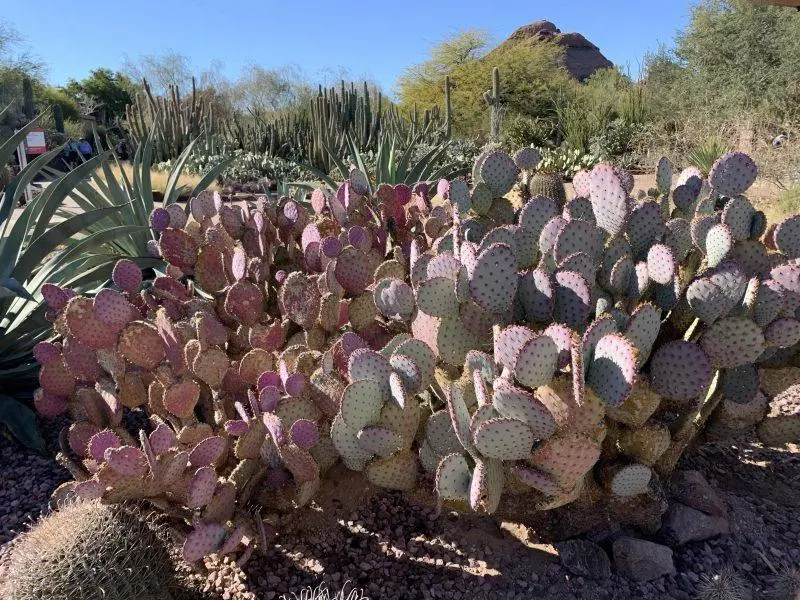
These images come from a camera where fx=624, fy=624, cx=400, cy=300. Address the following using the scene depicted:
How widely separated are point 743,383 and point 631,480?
1.69 ft

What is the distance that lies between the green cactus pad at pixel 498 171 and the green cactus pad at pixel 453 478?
135cm

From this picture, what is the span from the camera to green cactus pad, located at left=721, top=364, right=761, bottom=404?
1.84 m

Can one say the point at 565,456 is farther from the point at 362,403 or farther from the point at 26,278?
the point at 26,278

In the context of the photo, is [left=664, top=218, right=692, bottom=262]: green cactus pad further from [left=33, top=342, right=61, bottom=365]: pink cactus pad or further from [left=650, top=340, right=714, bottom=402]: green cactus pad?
[left=33, top=342, right=61, bottom=365]: pink cactus pad

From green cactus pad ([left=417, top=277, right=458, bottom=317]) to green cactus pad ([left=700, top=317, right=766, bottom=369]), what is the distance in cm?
67

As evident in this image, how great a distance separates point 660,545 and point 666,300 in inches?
28.6

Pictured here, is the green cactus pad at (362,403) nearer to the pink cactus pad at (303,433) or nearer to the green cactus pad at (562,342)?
the pink cactus pad at (303,433)

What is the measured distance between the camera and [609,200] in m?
1.92

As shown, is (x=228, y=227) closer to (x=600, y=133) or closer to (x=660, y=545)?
(x=660, y=545)

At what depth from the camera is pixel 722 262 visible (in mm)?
1748

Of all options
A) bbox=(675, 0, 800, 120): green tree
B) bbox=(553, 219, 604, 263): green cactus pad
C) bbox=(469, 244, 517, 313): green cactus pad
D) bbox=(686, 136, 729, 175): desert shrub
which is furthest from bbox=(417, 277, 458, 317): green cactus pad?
bbox=(675, 0, 800, 120): green tree

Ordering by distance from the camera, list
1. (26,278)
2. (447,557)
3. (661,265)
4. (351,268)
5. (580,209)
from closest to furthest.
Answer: (661,265) → (447,557) → (580,209) → (351,268) → (26,278)

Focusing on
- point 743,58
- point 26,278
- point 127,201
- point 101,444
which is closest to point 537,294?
point 101,444

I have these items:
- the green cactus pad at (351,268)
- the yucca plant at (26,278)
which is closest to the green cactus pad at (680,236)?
the green cactus pad at (351,268)
